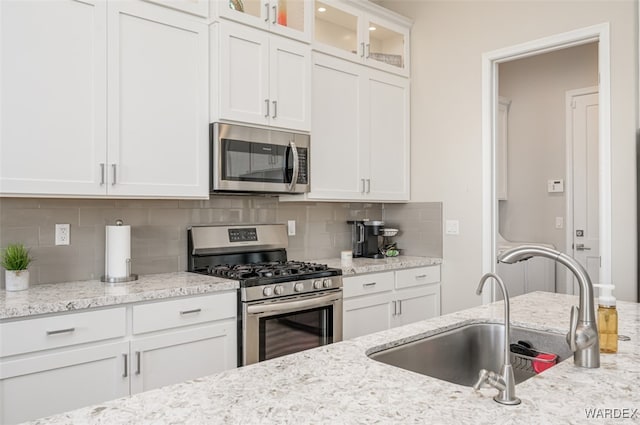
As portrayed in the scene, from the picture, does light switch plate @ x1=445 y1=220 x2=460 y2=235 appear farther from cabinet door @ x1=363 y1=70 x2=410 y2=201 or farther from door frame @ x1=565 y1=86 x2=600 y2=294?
door frame @ x1=565 y1=86 x2=600 y2=294

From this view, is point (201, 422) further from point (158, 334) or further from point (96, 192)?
point (96, 192)

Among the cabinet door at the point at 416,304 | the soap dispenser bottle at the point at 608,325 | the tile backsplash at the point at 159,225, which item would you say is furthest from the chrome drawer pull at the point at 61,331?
the cabinet door at the point at 416,304

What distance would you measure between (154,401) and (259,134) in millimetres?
2122

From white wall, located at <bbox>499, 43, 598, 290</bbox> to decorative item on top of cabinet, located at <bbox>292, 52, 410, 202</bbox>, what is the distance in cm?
159

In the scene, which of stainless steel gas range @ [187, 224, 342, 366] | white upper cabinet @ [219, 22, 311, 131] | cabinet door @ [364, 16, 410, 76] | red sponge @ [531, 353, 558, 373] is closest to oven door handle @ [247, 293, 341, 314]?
stainless steel gas range @ [187, 224, 342, 366]

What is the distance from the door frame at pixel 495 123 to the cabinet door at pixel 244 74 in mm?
1676

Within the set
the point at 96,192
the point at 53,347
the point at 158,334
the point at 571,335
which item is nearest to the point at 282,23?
the point at 96,192

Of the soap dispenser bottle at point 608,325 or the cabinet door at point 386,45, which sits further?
the cabinet door at point 386,45

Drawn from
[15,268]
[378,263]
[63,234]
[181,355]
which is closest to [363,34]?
[378,263]

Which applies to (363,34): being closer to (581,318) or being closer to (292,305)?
(292,305)

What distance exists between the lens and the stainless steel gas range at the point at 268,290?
2553 mm

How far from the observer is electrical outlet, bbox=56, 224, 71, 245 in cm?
252

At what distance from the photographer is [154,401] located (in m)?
1.01

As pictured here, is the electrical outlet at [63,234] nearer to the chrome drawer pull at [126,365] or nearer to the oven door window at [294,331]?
the chrome drawer pull at [126,365]
